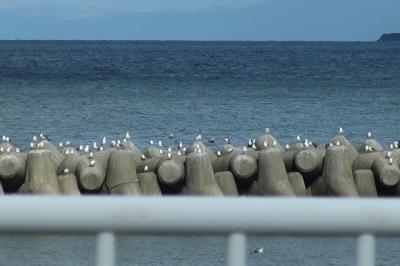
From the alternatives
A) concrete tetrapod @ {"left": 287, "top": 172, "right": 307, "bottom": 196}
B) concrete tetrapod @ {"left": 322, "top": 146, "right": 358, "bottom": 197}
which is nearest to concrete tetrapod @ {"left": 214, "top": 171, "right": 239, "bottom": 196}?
concrete tetrapod @ {"left": 287, "top": 172, "right": 307, "bottom": 196}

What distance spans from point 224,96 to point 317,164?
3975 centimetres

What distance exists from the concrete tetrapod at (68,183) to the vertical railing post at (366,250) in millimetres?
12374

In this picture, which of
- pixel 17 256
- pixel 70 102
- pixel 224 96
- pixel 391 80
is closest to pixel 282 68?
pixel 391 80

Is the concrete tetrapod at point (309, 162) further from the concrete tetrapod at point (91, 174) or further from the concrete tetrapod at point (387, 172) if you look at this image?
the concrete tetrapod at point (91, 174)

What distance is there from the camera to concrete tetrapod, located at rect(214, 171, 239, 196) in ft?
50.1

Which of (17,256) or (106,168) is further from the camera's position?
(106,168)

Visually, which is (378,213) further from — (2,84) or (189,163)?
(2,84)

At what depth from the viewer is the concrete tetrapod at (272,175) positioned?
15.0 m

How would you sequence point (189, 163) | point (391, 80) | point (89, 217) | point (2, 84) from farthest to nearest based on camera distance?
point (391, 80) → point (2, 84) → point (189, 163) → point (89, 217)

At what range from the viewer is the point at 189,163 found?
1523 cm

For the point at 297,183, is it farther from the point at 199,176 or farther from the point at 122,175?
the point at 122,175

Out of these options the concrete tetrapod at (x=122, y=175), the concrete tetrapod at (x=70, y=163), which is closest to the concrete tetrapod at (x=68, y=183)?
the concrete tetrapod at (x=70, y=163)

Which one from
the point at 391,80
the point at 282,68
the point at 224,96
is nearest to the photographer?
the point at 224,96

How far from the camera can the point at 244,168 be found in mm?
15297
